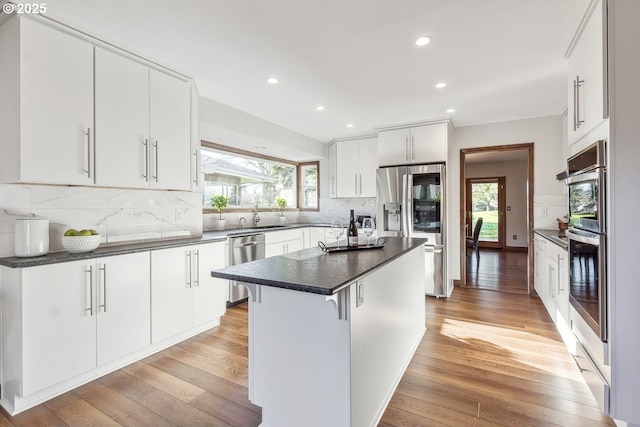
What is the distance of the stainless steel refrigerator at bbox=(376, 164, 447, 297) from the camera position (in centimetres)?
409

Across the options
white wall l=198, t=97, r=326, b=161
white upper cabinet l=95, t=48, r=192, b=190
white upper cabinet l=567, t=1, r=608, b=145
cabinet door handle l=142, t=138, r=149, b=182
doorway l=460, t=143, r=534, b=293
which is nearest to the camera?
white upper cabinet l=567, t=1, r=608, b=145

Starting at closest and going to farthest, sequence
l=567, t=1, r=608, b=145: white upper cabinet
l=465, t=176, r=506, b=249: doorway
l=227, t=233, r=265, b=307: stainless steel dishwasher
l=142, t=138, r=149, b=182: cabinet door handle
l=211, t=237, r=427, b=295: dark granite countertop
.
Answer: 1. l=211, t=237, r=427, b=295: dark granite countertop
2. l=567, t=1, r=608, b=145: white upper cabinet
3. l=142, t=138, r=149, b=182: cabinet door handle
4. l=227, t=233, r=265, b=307: stainless steel dishwasher
5. l=465, t=176, r=506, b=249: doorway

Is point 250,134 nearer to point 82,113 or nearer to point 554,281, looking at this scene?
point 82,113

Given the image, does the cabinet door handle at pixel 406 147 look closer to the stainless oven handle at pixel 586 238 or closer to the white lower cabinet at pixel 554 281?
the white lower cabinet at pixel 554 281

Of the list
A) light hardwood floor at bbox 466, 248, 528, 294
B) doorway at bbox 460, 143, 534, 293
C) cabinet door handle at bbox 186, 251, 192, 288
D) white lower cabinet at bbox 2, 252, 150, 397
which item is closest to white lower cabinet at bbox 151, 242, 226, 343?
cabinet door handle at bbox 186, 251, 192, 288

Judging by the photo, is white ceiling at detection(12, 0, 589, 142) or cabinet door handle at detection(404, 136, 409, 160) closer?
white ceiling at detection(12, 0, 589, 142)

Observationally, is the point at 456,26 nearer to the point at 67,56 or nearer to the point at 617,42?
the point at 617,42

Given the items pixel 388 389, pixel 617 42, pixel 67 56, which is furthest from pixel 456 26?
pixel 67 56

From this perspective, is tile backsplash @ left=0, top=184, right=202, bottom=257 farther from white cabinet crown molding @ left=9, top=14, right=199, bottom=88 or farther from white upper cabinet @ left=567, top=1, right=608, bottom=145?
white upper cabinet @ left=567, top=1, right=608, bottom=145

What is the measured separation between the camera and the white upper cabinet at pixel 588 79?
165 centimetres

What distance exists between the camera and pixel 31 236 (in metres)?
2.02

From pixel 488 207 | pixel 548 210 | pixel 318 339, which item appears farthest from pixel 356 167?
pixel 488 207

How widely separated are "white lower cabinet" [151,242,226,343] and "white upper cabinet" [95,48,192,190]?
0.62 m

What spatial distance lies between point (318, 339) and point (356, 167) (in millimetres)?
3997
